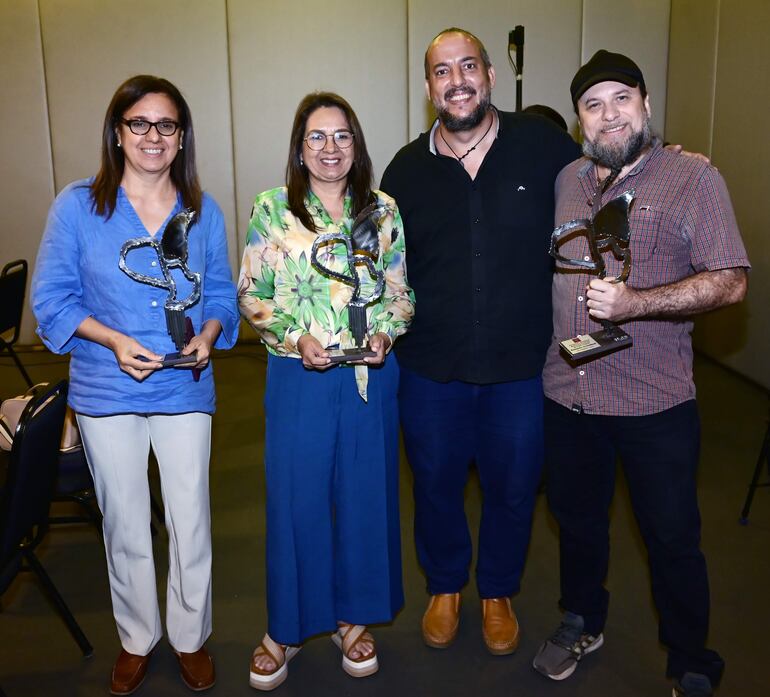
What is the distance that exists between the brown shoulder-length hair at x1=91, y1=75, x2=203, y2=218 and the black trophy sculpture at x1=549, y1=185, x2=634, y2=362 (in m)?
1.06

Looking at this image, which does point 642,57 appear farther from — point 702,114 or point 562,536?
point 562,536

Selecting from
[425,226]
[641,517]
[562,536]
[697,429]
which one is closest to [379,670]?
[562,536]

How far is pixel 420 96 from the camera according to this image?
7.12 meters

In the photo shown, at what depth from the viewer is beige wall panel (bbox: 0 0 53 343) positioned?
691cm

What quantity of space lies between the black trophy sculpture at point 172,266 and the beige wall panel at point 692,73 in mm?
5186

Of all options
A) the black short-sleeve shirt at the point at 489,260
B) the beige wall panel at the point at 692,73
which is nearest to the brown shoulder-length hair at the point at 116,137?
the black short-sleeve shirt at the point at 489,260

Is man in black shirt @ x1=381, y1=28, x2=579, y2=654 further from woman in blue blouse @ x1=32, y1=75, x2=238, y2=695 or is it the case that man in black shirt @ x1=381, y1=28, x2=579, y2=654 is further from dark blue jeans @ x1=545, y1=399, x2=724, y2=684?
woman in blue blouse @ x1=32, y1=75, x2=238, y2=695

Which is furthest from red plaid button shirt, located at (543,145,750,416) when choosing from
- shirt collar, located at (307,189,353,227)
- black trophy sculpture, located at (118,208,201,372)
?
black trophy sculpture, located at (118,208,201,372)

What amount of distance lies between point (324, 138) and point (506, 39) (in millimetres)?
5252

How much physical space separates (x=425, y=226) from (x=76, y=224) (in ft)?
3.34

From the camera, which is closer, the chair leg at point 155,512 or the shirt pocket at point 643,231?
the shirt pocket at point 643,231

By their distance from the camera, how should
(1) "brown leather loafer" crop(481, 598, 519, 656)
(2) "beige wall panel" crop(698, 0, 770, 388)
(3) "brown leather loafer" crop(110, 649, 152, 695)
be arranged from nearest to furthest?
(3) "brown leather loafer" crop(110, 649, 152, 695) → (1) "brown leather loafer" crop(481, 598, 519, 656) → (2) "beige wall panel" crop(698, 0, 770, 388)

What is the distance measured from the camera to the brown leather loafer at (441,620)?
108 inches

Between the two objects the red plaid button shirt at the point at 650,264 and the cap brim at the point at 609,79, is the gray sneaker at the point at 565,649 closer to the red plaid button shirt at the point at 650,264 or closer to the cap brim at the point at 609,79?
the red plaid button shirt at the point at 650,264
